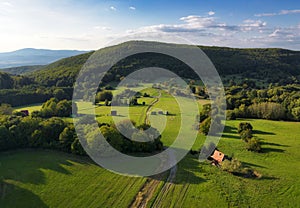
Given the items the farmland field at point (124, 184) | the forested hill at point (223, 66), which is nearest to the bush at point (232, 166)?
the farmland field at point (124, 184)

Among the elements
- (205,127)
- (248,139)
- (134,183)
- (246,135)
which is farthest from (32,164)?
(246,135)

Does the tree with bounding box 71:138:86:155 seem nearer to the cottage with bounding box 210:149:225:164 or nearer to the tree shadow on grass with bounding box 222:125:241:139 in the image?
the cottage with bounding box 210:149:225:164

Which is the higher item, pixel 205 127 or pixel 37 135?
Result: pixel 37 135

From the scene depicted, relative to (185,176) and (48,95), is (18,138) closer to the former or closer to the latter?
(185,176)

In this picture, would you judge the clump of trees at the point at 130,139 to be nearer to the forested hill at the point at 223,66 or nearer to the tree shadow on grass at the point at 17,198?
the tree shadow on grass at the point at 17,198

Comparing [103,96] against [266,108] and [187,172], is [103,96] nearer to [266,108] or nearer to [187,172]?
[266,108]

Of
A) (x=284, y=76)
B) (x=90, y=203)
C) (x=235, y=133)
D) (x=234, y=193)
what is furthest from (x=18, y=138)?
(x=284, y=76)

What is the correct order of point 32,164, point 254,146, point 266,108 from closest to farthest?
point 32,164 → point 254,146 → point 266,108
